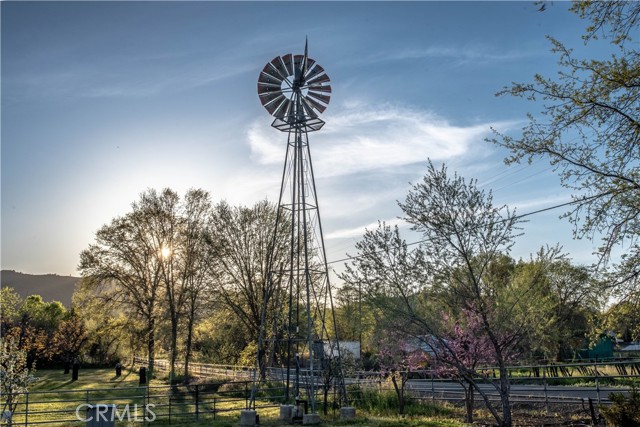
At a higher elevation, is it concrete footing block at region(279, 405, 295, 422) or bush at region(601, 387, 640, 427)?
bush at region(601, 387, 640, 427)

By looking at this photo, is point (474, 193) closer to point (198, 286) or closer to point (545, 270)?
point (545, 270)

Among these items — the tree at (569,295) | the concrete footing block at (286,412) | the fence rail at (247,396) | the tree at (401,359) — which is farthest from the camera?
the tree at (401,359)

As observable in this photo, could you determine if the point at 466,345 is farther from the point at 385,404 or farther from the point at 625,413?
the point at 625,413

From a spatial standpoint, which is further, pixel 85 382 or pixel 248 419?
pixel 85 382

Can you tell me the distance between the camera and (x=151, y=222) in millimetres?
34875

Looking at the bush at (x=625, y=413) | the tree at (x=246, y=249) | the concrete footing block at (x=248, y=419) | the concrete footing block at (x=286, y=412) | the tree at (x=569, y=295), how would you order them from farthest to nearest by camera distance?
the tree at (x=246, y=249) → the concrete footing block at (x=286, y=412) → the concrete footing block at (x=248, y=419) → the bush at (x=625, y=413) → the tree at (x=569, y=295)

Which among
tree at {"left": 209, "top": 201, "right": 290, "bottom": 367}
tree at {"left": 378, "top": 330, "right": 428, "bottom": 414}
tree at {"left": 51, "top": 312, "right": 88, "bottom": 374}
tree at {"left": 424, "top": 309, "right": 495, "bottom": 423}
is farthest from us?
tree at {"left": 51, "top": 312, "right": 88, "bottom": 374}

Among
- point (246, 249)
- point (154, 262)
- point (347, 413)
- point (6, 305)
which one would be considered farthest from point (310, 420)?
point (6, 305)

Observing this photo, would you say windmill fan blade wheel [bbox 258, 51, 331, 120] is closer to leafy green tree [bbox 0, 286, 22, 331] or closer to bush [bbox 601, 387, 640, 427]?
bush [bbox 601, 387, 640, 427]

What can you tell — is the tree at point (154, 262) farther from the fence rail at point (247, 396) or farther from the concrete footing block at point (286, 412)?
the concrete footing block at point (286, 412)

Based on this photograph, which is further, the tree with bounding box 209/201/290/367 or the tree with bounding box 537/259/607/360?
the tree with bounding box 209/201/290/367

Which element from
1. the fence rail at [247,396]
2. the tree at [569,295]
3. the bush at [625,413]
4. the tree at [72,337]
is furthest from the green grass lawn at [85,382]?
the bush at [625,413]

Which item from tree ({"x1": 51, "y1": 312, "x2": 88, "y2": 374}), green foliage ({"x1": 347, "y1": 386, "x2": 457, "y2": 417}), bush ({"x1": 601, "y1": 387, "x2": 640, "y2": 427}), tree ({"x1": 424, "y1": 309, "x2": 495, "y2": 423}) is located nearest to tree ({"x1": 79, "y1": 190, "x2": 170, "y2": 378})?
tree ({"x1": 51, "y1": 312, "x2": 88, "y2": 374})

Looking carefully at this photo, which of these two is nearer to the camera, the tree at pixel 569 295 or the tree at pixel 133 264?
the tree at pixel 569 295
